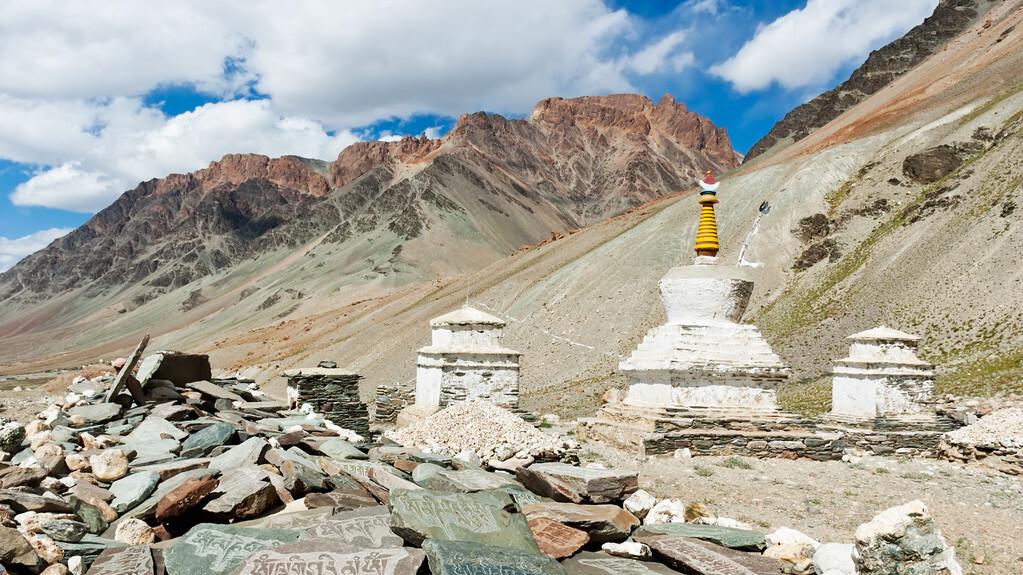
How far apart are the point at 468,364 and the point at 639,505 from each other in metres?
9.27

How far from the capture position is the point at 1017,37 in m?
66.8

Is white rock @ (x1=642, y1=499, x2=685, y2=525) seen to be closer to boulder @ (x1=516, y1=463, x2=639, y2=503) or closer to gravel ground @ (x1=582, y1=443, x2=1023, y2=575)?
boulder @ (x1=516, y1=463, x2=639, y2=503)

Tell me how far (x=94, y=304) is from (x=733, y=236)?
146m

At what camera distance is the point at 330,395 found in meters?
15.6

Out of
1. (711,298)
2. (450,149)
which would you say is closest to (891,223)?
(711,298)

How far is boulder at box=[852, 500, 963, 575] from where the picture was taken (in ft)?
17.4

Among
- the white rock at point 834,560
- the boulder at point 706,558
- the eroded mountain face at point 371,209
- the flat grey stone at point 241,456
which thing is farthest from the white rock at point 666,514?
the eroded mountain face at point 371,209

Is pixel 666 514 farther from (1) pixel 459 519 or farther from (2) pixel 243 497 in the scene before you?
(2) pixel 243 497

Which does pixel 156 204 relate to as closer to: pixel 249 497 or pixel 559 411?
pixel 559 411

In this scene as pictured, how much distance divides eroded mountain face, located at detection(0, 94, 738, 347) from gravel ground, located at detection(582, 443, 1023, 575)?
274 ft

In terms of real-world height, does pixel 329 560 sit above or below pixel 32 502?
below

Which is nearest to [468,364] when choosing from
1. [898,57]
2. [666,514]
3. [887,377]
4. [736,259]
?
[666,514]

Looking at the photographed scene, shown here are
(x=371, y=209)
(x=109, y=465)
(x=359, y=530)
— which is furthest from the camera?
(x=371, y=209)

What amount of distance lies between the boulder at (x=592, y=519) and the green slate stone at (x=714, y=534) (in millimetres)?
207
